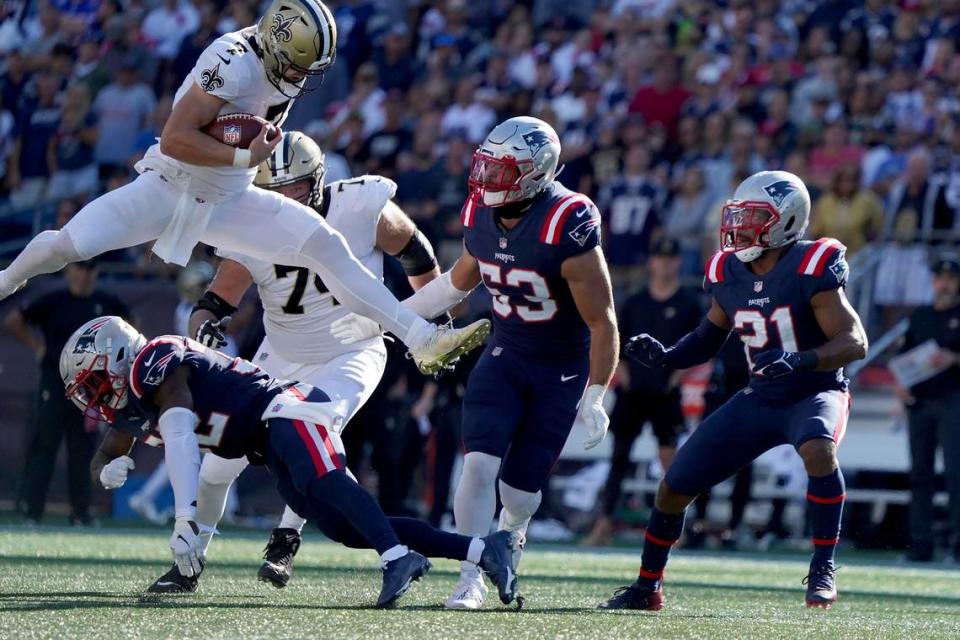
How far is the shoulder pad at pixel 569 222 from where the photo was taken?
5.77 m

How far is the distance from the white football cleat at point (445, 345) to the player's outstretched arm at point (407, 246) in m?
0.68

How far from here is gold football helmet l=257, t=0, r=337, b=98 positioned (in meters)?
5.80

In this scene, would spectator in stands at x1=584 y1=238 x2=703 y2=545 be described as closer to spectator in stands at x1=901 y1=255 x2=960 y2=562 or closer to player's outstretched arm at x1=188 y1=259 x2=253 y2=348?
spectator in stands at x1=901 y1=255 x2=960 y2=562

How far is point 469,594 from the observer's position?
554cm

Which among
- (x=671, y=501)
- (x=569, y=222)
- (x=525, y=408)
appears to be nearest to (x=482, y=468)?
(x=525, y=408)

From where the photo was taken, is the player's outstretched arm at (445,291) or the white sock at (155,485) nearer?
the player's outstretched arm at (445,291)

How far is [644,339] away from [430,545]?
1.28 metres

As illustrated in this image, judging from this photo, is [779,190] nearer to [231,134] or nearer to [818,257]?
[818,257]

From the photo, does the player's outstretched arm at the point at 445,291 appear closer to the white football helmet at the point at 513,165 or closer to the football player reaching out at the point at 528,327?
the football player reaching out at the point at 528,327

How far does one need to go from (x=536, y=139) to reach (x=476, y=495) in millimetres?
1265

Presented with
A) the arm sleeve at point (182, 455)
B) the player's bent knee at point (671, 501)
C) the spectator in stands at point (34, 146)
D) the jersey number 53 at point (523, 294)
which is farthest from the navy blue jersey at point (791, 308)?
the spectator in stands at point (34, 146)

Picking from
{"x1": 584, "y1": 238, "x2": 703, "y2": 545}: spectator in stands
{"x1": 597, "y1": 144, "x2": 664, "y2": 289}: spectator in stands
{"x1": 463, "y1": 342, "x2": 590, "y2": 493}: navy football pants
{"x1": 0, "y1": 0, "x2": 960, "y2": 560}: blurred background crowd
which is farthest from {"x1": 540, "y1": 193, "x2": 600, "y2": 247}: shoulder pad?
{"x1": 597, "y1": 144, "x2": 664, "y2": 289}: spectator in stands

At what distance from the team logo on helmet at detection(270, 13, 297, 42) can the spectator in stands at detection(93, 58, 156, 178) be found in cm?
851

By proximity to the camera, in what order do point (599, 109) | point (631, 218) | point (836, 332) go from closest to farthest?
point (836, 332), point (631, 218), point (599, 109)
